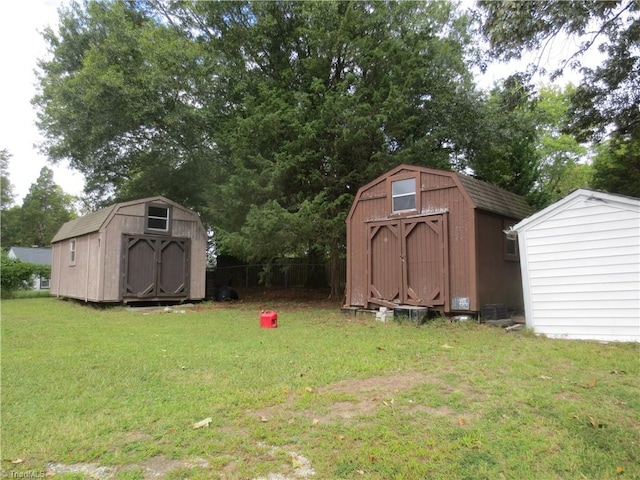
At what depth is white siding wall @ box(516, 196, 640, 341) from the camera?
713 centimetres

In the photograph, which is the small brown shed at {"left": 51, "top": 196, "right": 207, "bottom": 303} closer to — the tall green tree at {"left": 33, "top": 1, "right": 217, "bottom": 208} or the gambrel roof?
the gambrel roof

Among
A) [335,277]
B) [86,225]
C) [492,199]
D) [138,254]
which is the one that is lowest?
[335,277]

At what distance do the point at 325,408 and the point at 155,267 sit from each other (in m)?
11.7

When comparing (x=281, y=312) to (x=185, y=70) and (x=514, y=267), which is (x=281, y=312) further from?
(x=185, y=70)

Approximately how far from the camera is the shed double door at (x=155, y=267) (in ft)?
44.1

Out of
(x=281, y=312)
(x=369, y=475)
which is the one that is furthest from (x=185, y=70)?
(x=369, y=475)

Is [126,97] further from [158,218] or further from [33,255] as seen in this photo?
[33,255]

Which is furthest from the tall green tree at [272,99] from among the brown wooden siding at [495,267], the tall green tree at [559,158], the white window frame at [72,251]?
the tall green tree at [559,158]

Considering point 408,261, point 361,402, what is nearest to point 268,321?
point 408,261

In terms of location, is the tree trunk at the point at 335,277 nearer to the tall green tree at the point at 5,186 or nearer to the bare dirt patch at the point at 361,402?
the bare dirt patch at the point at 361,402

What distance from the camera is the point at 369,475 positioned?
8.52 feet

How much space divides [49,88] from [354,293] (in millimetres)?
13258

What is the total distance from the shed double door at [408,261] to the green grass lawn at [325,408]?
2827 mm

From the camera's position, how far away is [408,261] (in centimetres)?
1023
